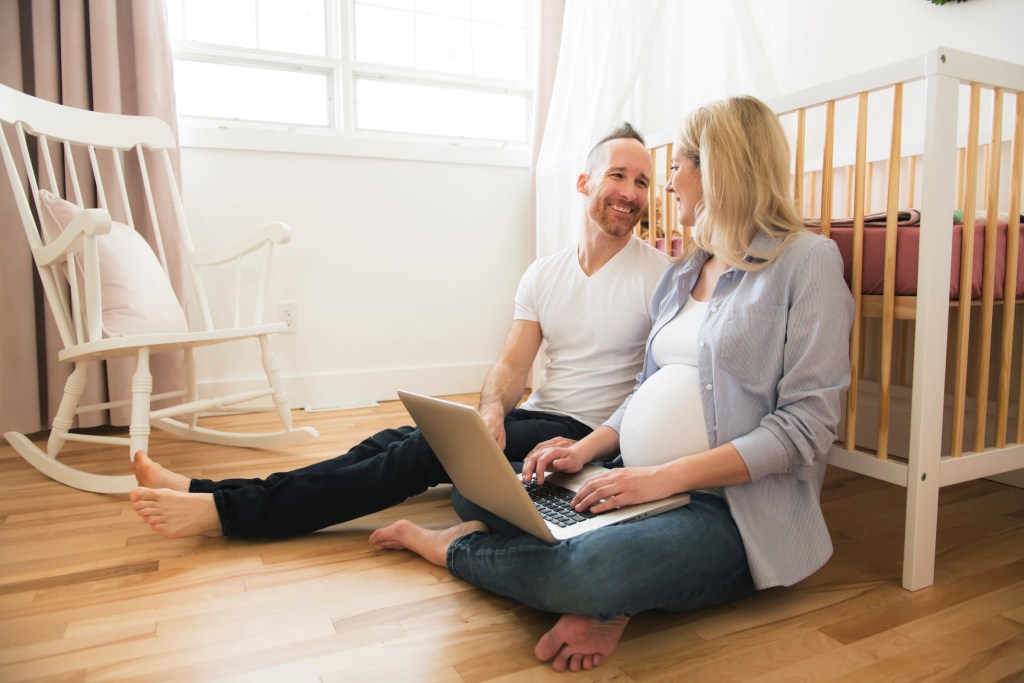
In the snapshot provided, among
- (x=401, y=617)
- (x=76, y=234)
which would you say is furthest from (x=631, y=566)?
(x=76, y=234)

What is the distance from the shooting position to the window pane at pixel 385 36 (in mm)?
2699

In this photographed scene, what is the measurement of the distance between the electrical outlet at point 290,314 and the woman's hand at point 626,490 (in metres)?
1.75

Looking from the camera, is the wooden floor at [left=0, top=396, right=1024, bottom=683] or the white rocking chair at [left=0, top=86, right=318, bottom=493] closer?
the wooden floor at [left=0, top=396, right=1024, bottom=683]

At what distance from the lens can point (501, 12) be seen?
290 cm

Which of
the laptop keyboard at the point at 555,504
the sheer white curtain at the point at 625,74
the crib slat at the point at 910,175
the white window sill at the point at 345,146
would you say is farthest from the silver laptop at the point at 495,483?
the white window sill at the point at 345,146

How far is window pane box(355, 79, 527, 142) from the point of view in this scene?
2.77 m

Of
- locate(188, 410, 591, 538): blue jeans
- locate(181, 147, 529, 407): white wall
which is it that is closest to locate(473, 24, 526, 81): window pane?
locate(181, 147, 529, 407): white wall

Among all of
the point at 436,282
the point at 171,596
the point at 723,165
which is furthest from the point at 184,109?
the point at 723,165

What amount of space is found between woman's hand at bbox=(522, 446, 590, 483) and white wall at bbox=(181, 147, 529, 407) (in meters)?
1.57

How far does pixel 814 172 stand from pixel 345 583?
1.74 metres

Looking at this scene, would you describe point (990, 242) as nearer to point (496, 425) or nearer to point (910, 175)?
point (910, 175)

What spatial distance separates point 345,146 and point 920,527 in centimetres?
211

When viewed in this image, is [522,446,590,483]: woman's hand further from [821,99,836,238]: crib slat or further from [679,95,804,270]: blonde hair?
[821,99,836,238]: crib slat

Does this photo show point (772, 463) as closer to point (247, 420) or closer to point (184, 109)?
point (247, 420)
